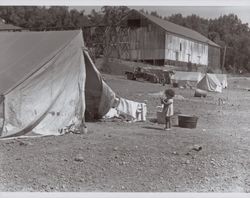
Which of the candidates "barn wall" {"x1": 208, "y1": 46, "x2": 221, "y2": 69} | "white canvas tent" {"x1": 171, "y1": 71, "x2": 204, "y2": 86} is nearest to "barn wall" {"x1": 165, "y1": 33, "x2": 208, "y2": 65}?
"barn wall" {"x1": 208, "y1": 46, "x2": 221, "y2": 69}

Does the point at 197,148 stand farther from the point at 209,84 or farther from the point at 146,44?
the point at 146,44

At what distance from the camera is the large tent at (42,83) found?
8781mm

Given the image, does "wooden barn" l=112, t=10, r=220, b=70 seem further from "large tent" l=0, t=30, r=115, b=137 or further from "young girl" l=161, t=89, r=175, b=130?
"young girl" l=161, t=89, r=175, b=130

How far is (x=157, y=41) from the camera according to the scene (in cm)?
3098

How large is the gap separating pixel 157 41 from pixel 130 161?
2448 cm

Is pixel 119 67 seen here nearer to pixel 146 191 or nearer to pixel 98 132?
pixel 98 132

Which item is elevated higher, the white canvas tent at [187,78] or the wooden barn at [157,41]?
the wooden barn at [157,41]

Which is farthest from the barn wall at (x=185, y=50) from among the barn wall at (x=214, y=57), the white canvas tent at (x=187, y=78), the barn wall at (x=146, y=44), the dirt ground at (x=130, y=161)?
the dirt ground at (x=130, y=161)

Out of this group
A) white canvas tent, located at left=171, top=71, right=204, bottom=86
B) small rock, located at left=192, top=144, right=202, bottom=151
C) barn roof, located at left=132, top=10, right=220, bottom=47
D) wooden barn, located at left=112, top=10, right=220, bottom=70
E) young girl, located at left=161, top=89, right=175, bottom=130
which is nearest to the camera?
small rock, located at left=192, top=144, right=202, bottom=151

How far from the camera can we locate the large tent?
8.78m

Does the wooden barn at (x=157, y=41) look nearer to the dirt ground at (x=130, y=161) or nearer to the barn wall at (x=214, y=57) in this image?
the barn wall at (x=214, y=57)

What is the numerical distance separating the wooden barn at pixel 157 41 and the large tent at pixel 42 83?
56.6ft

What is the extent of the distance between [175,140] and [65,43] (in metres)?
3.38

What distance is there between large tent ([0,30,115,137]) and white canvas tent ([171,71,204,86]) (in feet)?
54.7
